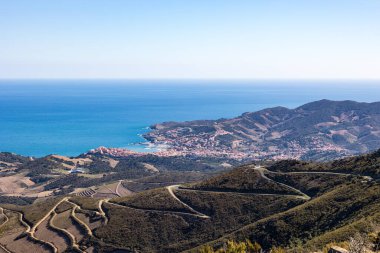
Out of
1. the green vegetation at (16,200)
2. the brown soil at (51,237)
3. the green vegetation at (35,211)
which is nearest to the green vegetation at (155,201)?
the brown soil at (51,237)

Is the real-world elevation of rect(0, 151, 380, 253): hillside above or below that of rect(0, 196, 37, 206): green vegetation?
above

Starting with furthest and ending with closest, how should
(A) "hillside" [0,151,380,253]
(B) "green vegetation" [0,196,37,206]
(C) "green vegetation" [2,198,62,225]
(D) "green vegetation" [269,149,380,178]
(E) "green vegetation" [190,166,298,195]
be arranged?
1. (B) "green vegetation" [0,196,37,206]
2. (C) "green vegetation" [2,198,62,225]
3. (E) "green vegetation" [190,166,298,195]
4. (D) "green vegetation" [269,149,380,178]
5. (A) "hillside" [0,151,380,253]

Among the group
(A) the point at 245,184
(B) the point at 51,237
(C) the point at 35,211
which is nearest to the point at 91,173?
(C) the point at 35,211

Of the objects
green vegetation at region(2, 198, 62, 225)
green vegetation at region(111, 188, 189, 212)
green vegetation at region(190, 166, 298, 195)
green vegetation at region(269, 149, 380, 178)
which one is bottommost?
green vegetation at region(2, 198, 62, 225)

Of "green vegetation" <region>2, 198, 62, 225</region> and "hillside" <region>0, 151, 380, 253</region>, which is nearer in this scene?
"hillside" <region>0, 151, 380, 253</region>

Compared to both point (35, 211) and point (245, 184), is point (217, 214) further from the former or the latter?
point (35, 211)

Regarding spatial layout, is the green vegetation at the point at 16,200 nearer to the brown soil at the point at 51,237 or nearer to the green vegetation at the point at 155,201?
the brown soil at the point at 51,237

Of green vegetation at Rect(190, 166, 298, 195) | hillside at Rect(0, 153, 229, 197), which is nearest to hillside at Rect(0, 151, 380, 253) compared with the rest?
green vegetation at Rect(190, 166, 298, 195)

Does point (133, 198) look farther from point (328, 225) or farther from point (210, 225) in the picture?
point (328, 225)

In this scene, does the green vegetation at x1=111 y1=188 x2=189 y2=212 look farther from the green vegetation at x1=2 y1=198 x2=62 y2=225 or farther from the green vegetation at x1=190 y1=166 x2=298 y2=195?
the green vegetation at x1=2 y1=198 x2=62 y2=225
